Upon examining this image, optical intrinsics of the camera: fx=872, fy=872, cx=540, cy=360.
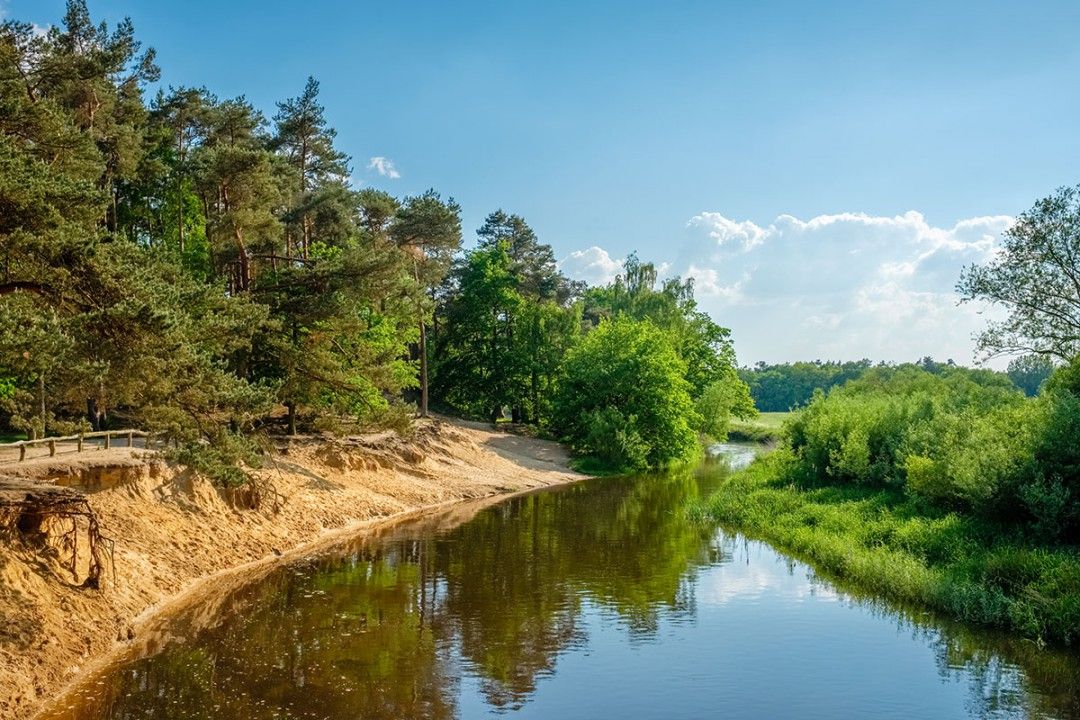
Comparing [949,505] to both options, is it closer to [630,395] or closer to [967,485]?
[967,485]

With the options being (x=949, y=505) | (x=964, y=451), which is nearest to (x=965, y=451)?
(x=964, y=451)

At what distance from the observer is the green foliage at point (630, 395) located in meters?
63.6

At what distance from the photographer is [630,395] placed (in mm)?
64312

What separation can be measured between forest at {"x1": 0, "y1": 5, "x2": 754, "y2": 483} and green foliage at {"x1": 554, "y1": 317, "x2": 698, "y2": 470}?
0.17 meters

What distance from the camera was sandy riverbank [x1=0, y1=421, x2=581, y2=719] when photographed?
16.9 metres

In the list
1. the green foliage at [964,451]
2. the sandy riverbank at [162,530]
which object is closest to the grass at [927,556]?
the green foliage at [964,451]

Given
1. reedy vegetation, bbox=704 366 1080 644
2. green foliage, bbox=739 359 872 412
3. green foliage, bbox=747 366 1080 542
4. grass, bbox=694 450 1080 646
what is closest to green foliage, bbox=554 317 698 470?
green foliage, bbox=747 366 1080 542

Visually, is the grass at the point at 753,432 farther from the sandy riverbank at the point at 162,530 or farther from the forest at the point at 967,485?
the sandy riverbank at the point at 162,530

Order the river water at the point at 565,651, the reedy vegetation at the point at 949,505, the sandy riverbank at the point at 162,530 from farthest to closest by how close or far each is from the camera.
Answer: the reedy vegetation at the point at 949,505
the sandy riverbank at the point at 162,530
the river water at the point at 565,651

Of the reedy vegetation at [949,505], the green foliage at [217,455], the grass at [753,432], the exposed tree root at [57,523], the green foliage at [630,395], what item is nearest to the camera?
the exposed tree root at [57,523]

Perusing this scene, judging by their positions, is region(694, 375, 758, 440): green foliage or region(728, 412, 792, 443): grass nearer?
region(694, 375, 758, 440): green foliage

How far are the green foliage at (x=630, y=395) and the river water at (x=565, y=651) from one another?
33827 mm

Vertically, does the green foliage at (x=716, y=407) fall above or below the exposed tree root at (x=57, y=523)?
above

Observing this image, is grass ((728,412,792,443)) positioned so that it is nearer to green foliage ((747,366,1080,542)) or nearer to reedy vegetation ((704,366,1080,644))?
green foliage ((747,366,1080,542))
